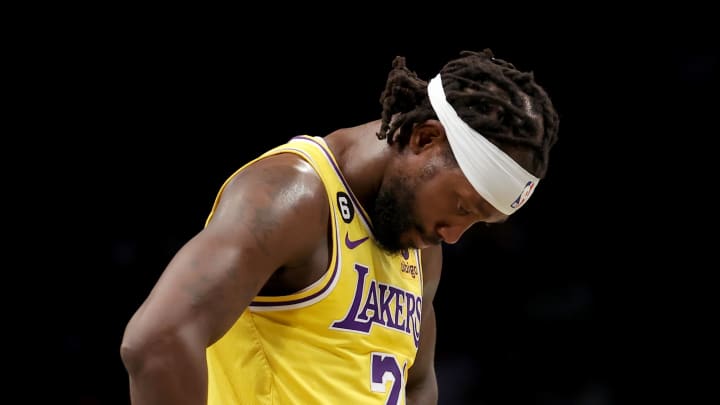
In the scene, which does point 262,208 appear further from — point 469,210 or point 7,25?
point 7,25

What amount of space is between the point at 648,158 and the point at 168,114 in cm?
251

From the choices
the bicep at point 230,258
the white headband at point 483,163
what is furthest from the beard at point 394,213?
the bicep at point 230,258

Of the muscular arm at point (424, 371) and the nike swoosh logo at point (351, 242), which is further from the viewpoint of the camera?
the muscular arm at point (424, 371)

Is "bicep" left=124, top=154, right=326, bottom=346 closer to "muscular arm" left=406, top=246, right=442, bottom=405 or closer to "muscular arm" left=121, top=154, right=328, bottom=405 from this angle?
"muscular arm" left=121, top=154, right=328, bottom=405

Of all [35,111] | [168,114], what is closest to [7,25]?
[35,111]

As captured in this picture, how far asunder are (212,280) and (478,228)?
139 inches

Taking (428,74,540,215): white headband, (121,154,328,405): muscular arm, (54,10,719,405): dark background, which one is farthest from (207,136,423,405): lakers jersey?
(54,10,719,405): dark background

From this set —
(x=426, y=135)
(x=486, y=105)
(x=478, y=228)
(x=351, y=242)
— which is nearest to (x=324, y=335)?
(x=351, y=242)

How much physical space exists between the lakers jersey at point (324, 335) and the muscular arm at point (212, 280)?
0.44 feet

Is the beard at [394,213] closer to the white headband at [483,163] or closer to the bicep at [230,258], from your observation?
the white headband at [483,163]

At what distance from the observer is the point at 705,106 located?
16.5 feet

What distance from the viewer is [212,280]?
1566 millimetres

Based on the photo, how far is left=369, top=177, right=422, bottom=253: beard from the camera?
6.54 feet

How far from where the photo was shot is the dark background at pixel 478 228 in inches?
183
